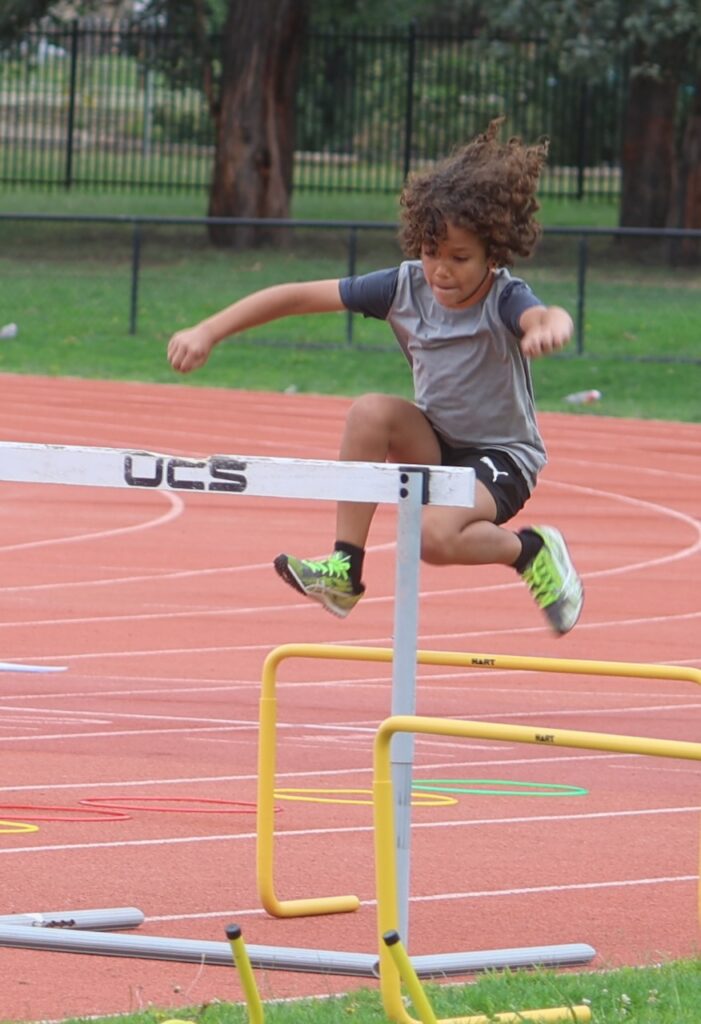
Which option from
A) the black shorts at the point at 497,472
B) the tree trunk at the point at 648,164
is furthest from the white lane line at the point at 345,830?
the tree trunk at the point at 648,164

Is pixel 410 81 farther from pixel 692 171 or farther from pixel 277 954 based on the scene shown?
pixel 277 954

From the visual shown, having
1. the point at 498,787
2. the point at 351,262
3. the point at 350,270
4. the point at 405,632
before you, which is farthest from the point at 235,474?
the point at 350,270

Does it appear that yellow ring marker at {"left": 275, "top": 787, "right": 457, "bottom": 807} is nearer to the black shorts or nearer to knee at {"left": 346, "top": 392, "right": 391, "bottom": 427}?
the black shorts

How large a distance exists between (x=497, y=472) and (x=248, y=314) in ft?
2.73

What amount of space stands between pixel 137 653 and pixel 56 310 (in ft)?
56.8

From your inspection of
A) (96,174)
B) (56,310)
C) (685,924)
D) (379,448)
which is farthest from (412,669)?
(96,174)

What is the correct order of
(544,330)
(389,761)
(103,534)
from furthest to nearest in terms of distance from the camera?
(103,534) → (544,330) → (389,761)

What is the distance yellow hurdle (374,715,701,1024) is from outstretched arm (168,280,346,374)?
133 cm

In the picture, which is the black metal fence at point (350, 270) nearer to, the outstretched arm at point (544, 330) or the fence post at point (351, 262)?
the fence post at point (351, 262)

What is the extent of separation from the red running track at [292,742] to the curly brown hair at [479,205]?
1890 millimetres

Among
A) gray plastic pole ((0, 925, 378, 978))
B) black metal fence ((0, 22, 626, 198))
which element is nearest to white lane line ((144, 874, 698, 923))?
gray plastic pole ((0, 925, 378, 978))

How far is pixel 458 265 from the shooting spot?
5504mm

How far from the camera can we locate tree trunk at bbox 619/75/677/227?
33000mm

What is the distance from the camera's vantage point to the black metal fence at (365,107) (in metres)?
35.9
